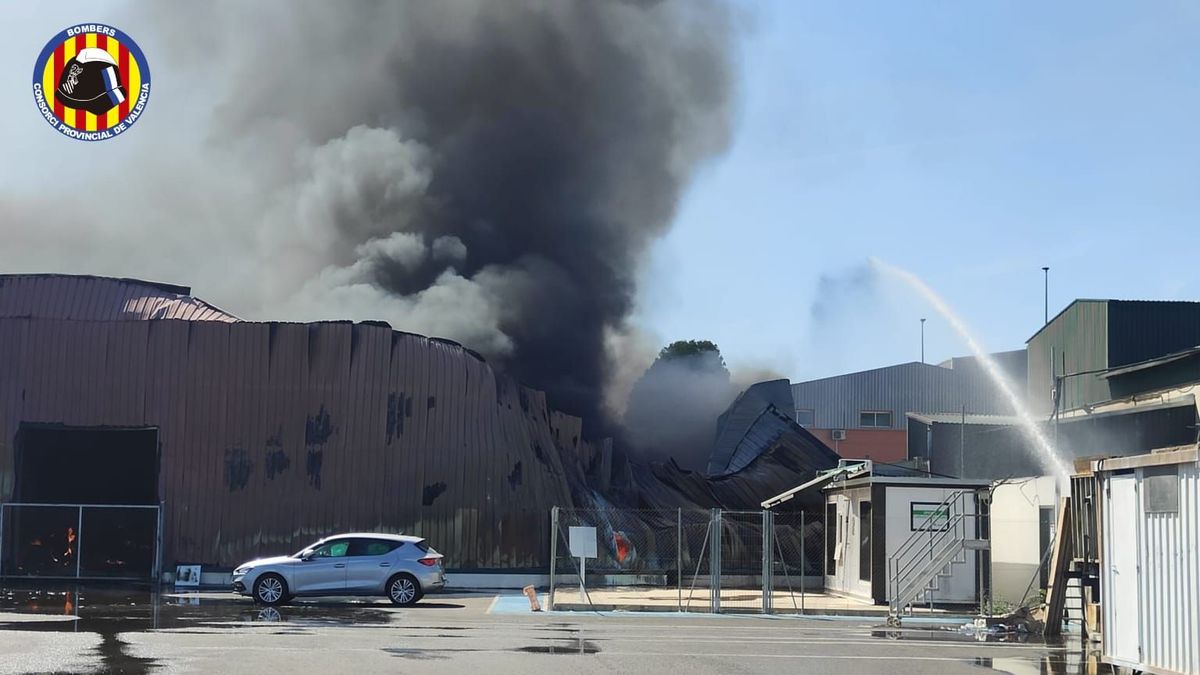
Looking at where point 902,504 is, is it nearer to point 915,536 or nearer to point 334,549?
point 915,536

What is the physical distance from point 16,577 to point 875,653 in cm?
2521

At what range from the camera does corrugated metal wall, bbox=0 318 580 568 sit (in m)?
37.0

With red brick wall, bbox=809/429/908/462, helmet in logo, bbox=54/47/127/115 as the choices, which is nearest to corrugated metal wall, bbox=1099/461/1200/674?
helmet in logo, bbox=54/47/127/115

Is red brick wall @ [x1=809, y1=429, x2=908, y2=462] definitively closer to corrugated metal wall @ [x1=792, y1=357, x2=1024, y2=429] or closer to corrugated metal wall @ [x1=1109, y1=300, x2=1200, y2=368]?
corrugated metal wall @ [x1=792, y1=357, x2=1024, y2=429]

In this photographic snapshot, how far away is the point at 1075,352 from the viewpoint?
39844 millimetres

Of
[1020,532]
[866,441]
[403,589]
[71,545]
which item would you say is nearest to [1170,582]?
[1020,532]

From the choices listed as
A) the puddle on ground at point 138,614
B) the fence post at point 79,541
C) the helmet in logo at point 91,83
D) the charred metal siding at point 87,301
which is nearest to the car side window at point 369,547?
the puddle on ground at point 138,614

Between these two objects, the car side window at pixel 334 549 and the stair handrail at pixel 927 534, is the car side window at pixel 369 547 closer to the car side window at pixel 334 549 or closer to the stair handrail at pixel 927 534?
the car side window at pixel 334 549

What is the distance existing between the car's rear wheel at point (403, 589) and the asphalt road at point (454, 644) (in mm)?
1207

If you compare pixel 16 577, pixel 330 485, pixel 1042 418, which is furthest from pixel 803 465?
pixel 16 577

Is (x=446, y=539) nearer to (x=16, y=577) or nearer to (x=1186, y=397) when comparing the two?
(x=16, y=577)

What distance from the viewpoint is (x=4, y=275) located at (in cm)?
3894

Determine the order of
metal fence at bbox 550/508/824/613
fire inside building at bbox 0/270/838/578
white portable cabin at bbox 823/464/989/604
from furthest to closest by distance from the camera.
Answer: fire inside building at bbox 0/270/838/578, metal fence at bbox 550/508/824/613, white portable cabin at bbox 823/464/989/604

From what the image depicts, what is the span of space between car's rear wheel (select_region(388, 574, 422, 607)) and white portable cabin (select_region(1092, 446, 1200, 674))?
15.6 metres
